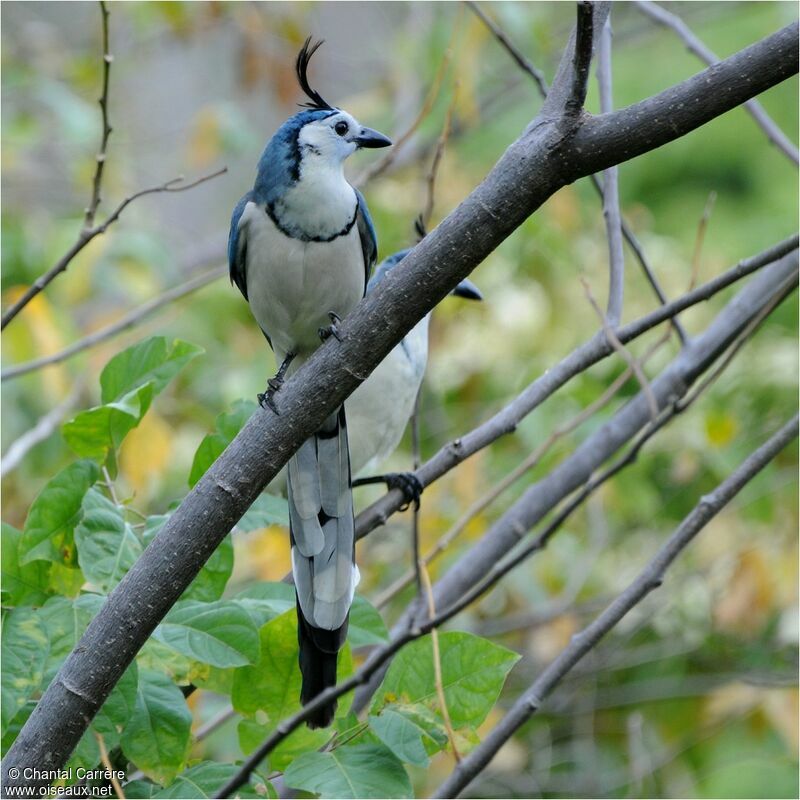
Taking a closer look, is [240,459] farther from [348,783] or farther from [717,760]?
[717,760]

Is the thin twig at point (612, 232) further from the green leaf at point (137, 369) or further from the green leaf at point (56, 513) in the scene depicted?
the green leaf at point (56, 513)

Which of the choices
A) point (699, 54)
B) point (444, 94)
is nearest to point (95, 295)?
point (444, 94)

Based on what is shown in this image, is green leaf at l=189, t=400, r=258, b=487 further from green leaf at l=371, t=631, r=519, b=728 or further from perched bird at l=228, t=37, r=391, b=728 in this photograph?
green leaf at l=371, t=631, r=519, b=728

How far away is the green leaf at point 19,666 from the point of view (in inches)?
48.7

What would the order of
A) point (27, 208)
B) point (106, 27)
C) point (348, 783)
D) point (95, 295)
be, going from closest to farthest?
point (348, 783)
point (106, 27)
point (95, 295)
point (27, 208)

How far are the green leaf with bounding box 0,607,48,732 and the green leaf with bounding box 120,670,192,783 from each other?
12cm

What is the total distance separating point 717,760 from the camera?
3662 mm

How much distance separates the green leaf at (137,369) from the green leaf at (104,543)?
201 mm

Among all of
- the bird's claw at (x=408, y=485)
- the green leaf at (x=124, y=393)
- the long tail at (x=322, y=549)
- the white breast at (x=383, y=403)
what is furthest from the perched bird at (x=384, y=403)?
the green leaf at (x=124, y=393)

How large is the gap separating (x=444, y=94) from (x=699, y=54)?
1.88 meters

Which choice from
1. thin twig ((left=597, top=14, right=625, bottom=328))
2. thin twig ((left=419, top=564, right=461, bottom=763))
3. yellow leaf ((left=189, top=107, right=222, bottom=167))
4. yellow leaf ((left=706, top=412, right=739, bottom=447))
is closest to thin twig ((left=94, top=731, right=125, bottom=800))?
thin twig ((left=419, top=564, right=461, bottom=763))

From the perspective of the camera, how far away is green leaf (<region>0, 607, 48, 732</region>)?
4.06 ft

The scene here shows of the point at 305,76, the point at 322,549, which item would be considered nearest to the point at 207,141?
the point at 305,76

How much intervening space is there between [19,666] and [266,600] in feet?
1.23
